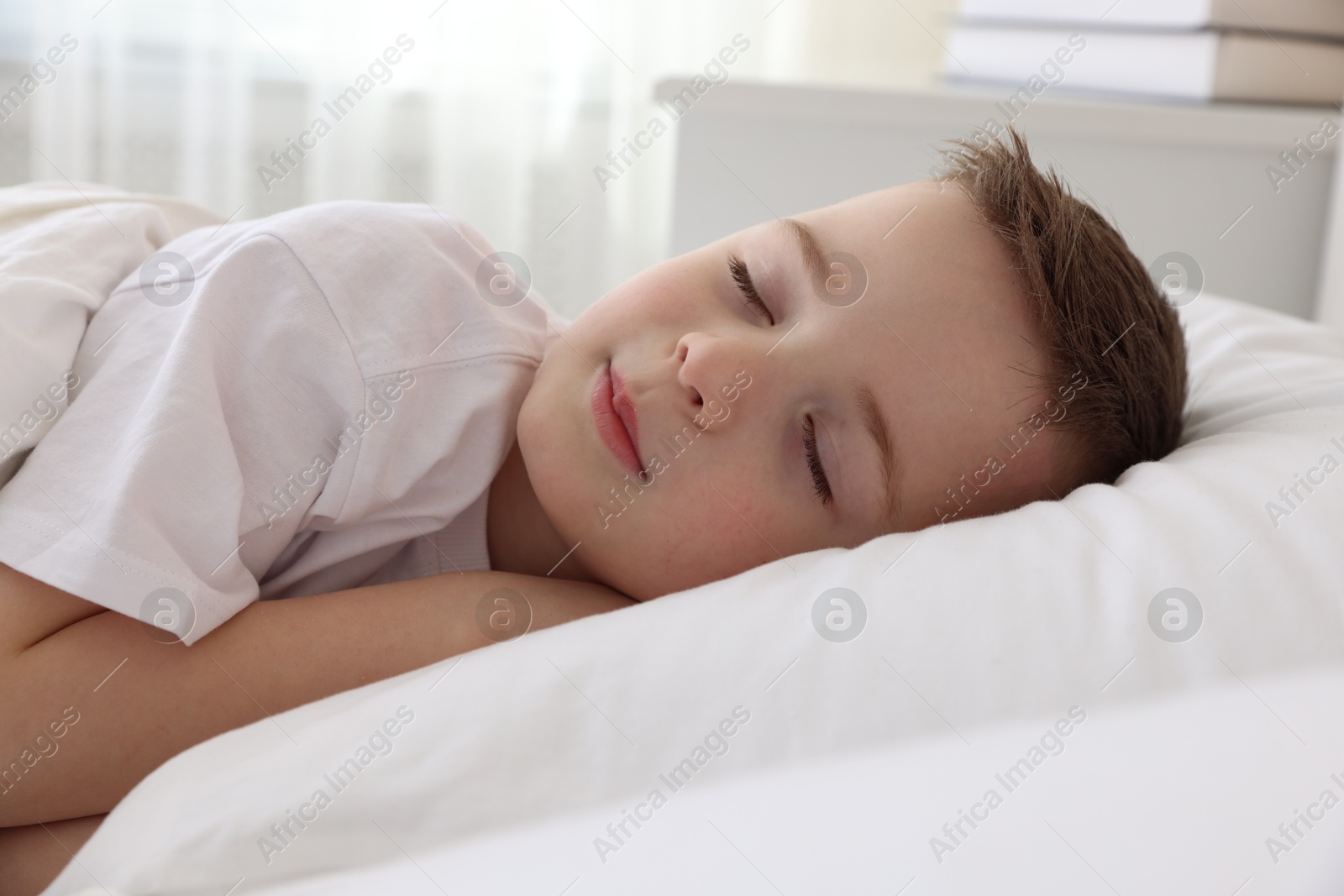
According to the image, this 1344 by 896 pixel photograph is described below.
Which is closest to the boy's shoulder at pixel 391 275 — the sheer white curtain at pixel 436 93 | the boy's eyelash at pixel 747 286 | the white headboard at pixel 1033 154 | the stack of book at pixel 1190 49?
the boy's eyelash at pixel 747 286

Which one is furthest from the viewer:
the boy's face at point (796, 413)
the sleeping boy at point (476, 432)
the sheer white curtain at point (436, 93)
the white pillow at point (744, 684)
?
the sheer white curtain at point (436, 93)

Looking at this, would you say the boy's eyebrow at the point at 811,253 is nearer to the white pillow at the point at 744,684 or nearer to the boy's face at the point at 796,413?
the boy's face at the point at 796,413

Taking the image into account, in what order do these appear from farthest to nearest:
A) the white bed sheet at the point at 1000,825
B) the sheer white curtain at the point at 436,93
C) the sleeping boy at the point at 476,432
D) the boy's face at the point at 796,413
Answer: the sheer white curtain at the point at 436,93 < the boy's face at the point at 796,413 < the sleeping boy at the point at 476,432 < the white bed sheet at the point at 1000,825

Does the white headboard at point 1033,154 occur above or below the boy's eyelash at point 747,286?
above

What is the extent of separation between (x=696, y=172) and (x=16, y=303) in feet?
2.83

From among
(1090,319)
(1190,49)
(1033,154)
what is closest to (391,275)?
(1090,319)

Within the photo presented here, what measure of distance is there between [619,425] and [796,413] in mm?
131

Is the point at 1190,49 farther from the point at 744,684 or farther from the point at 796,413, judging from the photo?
the point at 744,684

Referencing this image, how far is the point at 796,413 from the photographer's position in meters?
0.75

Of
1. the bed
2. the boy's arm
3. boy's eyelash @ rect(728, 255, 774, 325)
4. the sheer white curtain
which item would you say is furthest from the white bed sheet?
the sheer white curtain

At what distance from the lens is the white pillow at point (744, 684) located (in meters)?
0.50

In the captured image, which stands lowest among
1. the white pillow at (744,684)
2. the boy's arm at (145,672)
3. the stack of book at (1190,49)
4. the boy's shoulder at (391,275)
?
the boy's arm at (145,672)

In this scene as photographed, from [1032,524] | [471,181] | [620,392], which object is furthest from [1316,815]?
[471,181]

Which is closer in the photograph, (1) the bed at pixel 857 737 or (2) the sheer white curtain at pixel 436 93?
(1) the bed at pixel 857 737
